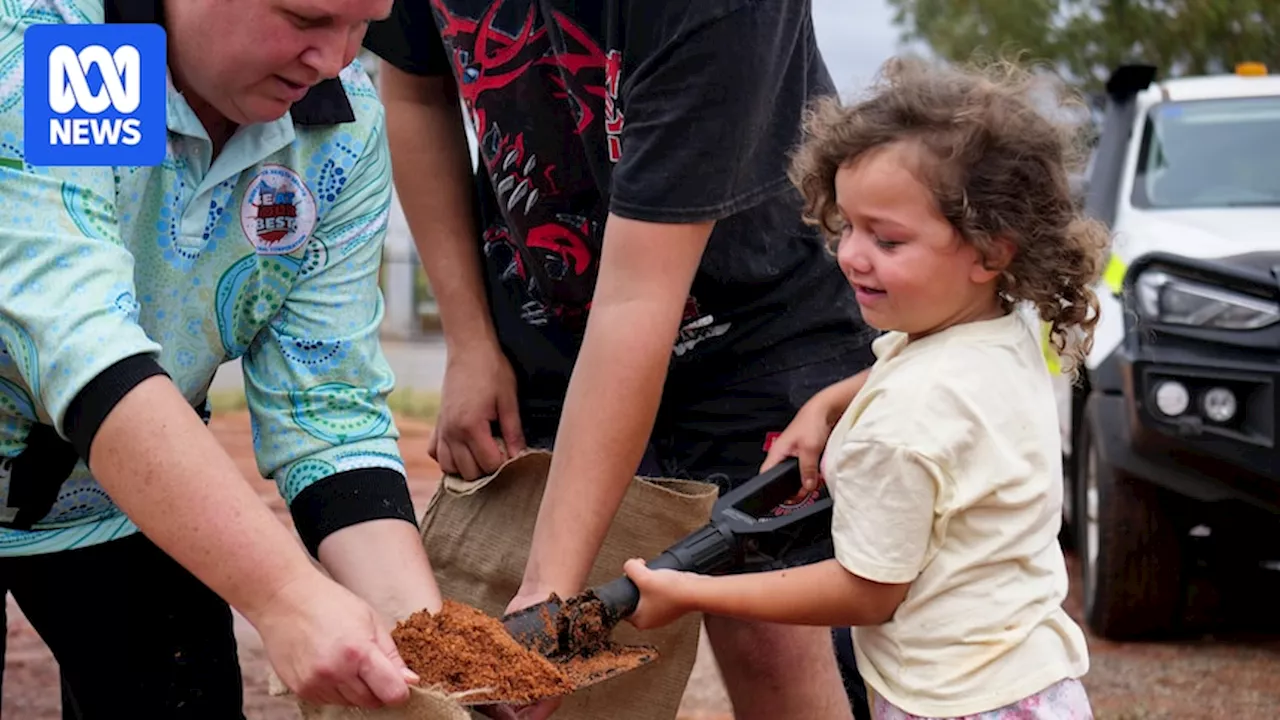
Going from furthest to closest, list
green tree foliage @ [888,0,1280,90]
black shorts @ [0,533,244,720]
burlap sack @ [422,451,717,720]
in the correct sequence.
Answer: green tree foliage @ [888,0,1280,90]
burlap sack @ [422,451,717,720]
black shorts @ [0,533,244,720]

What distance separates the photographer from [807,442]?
2600 millimetres

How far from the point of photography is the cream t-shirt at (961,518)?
2207 millimetres

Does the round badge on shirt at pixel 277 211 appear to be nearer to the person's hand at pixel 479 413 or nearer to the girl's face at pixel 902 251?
the person's hand at pixel 479 413

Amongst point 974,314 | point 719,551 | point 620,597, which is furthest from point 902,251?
point 620,597

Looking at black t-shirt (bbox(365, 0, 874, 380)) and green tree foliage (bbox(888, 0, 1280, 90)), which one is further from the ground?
black t-shirt (bbox(365, 0, 874, 380))

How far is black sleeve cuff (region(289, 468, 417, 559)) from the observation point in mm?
2629

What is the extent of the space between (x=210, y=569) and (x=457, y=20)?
109 centimetres

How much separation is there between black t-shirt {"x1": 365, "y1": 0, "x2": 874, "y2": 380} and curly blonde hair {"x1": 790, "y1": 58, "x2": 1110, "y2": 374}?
144 mm

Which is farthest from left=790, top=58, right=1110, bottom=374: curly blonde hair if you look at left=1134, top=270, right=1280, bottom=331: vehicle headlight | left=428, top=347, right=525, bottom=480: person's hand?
left=1134, top=270, right=1280, bottom=331: vehicle headlight

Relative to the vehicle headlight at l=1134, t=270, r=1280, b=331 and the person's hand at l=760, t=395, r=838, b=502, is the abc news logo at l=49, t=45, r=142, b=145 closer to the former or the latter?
the person's hand at l=760, t=395, r=838, b=502

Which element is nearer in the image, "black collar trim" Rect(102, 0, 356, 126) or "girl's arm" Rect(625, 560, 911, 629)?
Result: "girl's arm" Rect(625, 560, 911, 629)

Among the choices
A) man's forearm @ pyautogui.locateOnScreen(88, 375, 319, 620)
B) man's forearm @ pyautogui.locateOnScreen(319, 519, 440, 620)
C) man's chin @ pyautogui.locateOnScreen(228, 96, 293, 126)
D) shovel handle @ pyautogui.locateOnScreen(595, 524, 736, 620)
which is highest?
man's chin @ pyautogui.locateOnScreen(228, 96, 293, 126)

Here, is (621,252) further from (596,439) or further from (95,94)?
(95,94)

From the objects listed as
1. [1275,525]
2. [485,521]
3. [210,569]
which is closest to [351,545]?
[485,521]
